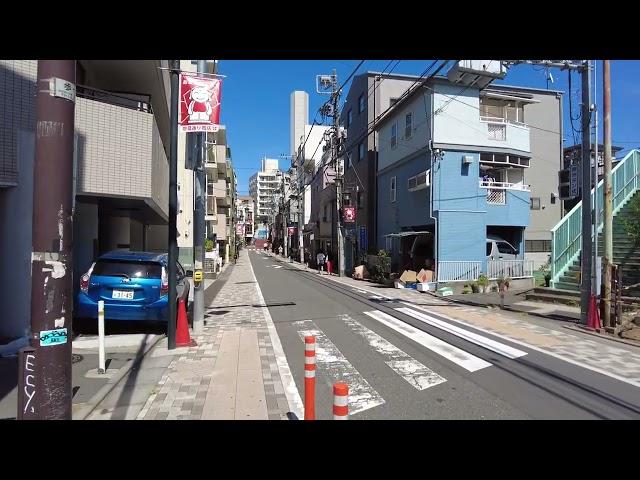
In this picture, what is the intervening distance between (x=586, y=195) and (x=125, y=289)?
10.4m

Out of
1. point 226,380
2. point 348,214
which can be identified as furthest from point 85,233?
point 348,214

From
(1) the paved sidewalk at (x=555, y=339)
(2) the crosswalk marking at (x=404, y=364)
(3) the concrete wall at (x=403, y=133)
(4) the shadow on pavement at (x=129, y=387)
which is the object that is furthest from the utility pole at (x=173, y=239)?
(3) the concrete wall at (x=403, y=133)

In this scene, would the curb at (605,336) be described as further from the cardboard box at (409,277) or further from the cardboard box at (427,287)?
the cardboard box at (409,277)

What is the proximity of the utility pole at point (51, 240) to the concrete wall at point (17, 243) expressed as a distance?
4.47 metres

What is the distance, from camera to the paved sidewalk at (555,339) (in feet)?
24.8

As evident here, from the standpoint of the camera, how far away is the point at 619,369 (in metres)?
7.32

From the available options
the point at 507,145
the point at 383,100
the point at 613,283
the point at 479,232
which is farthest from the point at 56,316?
the point at 383,100

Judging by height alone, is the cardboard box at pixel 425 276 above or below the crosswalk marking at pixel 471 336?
above

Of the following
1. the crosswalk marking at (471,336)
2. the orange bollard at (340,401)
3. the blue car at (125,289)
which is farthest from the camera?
the blue car at (125,289)

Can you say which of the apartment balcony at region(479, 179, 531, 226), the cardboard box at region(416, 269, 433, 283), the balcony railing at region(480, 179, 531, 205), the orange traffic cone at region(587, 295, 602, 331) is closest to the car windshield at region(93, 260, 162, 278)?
the orange traffic cone at region(587, 295, 602, 331)

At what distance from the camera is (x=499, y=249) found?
885 inches

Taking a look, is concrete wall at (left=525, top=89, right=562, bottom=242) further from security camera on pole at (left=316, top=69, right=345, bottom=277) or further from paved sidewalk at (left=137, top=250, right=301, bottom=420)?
paved sidewalk at (left=137, top=250, right=301, bottom=420)
